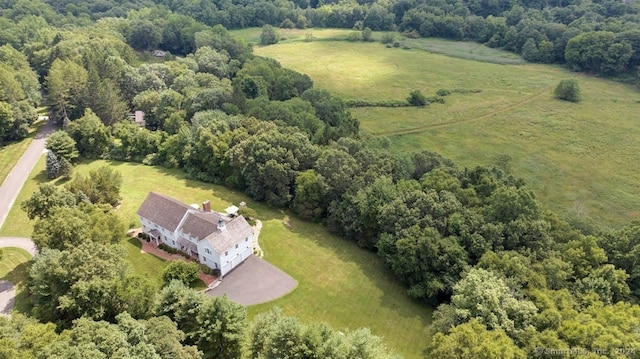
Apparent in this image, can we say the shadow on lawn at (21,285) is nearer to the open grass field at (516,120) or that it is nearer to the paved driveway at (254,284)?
the paved driveway at (254,284)

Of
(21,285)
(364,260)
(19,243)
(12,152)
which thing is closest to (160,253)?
(21,285)

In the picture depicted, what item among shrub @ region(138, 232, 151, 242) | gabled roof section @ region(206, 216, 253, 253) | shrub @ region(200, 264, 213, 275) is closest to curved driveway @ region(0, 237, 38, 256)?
shrub @ region(138, 232, 151, 242)

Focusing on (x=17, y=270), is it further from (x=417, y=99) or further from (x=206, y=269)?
(x=417, y=99)

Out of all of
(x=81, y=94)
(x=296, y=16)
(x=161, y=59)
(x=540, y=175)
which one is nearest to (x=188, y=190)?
(x=81, y=94)

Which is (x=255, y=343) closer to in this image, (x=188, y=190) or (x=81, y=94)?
(x=188, y=190)

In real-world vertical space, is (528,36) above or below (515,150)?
above
